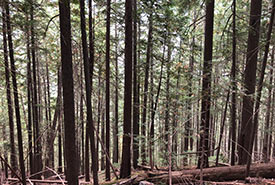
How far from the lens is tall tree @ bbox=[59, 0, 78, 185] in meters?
3.96

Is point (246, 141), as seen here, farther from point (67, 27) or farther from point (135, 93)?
point (67, 27)

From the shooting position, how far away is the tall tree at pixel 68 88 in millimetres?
3955

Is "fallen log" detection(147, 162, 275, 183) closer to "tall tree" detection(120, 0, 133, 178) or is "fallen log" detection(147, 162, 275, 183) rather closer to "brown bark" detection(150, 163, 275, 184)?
"brown bark" detection(150, 163, 275, 184)

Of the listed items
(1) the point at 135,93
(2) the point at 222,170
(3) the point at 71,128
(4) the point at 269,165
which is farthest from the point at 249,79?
(3) the point at 71,128

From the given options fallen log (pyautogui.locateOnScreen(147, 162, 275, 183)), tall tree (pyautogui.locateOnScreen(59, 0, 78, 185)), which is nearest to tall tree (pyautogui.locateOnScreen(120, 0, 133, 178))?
fallen log (pyautogui.locateOnScreen(147, 162, 275, 183))

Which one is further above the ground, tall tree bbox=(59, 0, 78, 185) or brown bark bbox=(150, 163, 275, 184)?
tall tree bbox=(59, 0, 78, 185)

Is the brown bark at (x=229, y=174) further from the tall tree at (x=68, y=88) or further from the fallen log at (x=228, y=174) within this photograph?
the tall tree at (x=68, y=88)

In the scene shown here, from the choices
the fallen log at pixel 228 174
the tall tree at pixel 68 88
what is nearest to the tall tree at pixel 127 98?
the fallen log at pixel 228 174

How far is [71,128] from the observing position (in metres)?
4.16

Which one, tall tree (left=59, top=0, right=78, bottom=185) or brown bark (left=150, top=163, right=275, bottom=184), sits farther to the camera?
brown bark (left=150, top=163, right=275, bottom=184)

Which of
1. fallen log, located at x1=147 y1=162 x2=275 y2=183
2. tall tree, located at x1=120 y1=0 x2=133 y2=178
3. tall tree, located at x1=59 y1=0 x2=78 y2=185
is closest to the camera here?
tall tree, located at x1=59 y1=0 x2=78 y2=185

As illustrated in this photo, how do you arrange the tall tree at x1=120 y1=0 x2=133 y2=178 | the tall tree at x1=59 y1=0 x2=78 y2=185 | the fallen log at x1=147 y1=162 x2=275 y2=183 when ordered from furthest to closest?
the tall tree at x1=120 y1=0 x2=133 y2=178, the fallen log at x1=147 y1=162 x2=275 y2=183, the tall tree at x1=59 y1=0 x2=78 y2=185

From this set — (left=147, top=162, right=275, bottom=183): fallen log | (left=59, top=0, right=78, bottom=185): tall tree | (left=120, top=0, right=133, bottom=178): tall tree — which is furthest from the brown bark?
(left=59, top=0, right=78, bottom=185): tall tree

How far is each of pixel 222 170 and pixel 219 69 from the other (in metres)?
3.11
